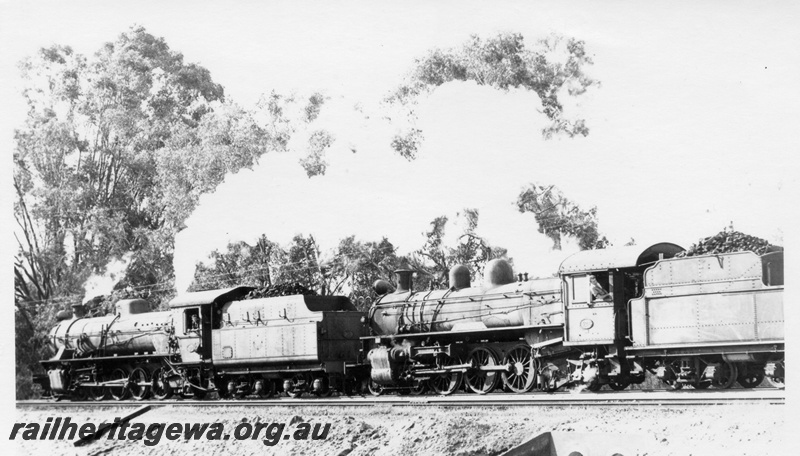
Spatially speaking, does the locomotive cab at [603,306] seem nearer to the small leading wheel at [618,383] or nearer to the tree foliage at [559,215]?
the small leading wheel at [618,383]

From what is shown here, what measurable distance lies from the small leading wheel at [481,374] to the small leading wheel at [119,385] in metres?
11.3

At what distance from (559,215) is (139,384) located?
12.6 m

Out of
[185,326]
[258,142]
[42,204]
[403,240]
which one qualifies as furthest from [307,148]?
[42,204]

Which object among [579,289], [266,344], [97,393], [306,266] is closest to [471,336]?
[579,289]

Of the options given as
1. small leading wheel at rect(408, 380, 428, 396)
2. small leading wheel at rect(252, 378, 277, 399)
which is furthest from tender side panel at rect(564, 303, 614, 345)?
small leading wheel at rect(252, 378, 277, 399)

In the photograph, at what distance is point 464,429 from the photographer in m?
15.7

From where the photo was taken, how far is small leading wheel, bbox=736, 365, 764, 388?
16.3 m

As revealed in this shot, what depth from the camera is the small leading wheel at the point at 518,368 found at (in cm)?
1864

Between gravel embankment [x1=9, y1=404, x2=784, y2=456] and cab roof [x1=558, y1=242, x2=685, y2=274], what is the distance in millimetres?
3012

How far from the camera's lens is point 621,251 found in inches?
675

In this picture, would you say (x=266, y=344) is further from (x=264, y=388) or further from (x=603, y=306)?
(x=603, y=306)

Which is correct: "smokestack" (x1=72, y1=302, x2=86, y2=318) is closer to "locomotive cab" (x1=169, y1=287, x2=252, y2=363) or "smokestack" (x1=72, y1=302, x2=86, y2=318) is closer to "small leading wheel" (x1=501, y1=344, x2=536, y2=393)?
"locomotive cab" (x1=169, y1=287, x2=252, y2=363)

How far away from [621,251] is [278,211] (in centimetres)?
1349

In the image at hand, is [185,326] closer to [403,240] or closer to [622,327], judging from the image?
[403,240]
